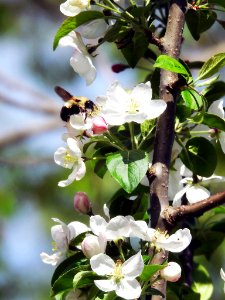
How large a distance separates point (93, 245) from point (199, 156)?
227 millimetres

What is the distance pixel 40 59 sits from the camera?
18.7ft

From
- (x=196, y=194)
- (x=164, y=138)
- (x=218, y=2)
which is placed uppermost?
(x=218, y=2)

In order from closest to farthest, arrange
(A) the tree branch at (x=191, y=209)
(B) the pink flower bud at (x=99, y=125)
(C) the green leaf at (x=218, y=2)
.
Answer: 1. (A) the tree branch at (x=191, y=209)
2. (B) the pink flower bud at (x=99, y=125)
3. (C) the green leaf at (x=218, y=2)

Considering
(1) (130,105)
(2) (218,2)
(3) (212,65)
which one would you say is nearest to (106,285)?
(1) (130,105)

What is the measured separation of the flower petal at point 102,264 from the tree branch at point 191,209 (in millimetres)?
92

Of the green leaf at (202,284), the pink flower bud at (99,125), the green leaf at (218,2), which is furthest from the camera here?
the green leaf at (202,284)

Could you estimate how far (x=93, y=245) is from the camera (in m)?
0.96

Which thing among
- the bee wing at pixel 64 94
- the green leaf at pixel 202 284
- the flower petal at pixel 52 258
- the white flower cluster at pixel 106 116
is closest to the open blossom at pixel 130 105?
the white flower cluster at pixel 106 116

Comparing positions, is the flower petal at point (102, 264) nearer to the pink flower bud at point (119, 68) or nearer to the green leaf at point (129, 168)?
the green leaf at point (129, 168)

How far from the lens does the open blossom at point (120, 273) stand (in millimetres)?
908

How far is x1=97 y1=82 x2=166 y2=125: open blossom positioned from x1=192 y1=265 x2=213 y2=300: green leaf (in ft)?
1.21

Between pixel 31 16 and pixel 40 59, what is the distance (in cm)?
34

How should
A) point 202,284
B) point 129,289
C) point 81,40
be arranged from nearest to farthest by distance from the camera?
point 129,289 → point 81,40 → point 202,284

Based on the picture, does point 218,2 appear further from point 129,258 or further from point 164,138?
point 129,258
